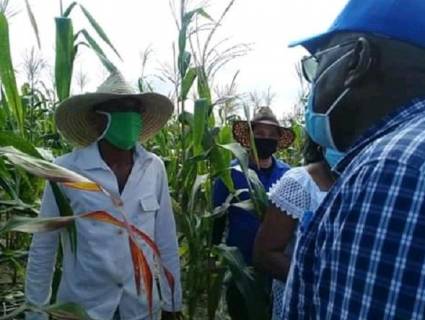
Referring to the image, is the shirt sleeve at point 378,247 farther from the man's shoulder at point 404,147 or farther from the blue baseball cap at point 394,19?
the blue baseball cap at point 394,19

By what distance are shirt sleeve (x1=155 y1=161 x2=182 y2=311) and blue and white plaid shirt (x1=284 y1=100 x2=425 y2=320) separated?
4.23ft

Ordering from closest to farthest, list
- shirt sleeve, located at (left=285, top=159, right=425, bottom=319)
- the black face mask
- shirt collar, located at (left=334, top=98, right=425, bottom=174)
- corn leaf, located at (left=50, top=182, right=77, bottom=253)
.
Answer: shirt sleeve, located at (left=285, top=159, right=425, bottom=319), shirt collar, located at (left=334, top=98, right=425, bottom=174), corn leaf, located at (left=50, top=182, right=77, bottom=253), the black face mask

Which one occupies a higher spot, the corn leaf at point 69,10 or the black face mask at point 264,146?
the corn leaf at point 69,10

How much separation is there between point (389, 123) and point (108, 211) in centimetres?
120

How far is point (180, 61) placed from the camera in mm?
2244

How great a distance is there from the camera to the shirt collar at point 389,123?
700 millimetres

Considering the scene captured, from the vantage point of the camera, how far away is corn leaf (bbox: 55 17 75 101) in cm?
163

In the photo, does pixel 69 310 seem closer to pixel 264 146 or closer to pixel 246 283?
pixel 246 283

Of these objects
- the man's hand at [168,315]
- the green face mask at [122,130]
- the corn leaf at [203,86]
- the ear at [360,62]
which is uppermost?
the ear at [360,62]

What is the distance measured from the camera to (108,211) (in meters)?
1.79

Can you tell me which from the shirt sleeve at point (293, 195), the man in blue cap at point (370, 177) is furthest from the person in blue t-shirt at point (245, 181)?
the man in blue cap at point (370, 177)

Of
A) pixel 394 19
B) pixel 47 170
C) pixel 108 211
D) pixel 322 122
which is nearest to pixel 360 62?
pixel 394 19

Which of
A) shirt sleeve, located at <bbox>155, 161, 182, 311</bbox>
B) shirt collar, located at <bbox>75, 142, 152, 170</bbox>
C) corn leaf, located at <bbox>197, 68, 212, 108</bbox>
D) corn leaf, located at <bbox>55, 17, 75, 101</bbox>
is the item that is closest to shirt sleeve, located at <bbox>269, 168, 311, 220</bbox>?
shirt sleeve, located at <bbox>155, 161, 182, 311</bbox>

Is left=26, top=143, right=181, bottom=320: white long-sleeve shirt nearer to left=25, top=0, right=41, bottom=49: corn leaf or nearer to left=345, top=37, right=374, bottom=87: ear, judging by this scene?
left=25, top=0, right=41, bottom=49: corn leaf
